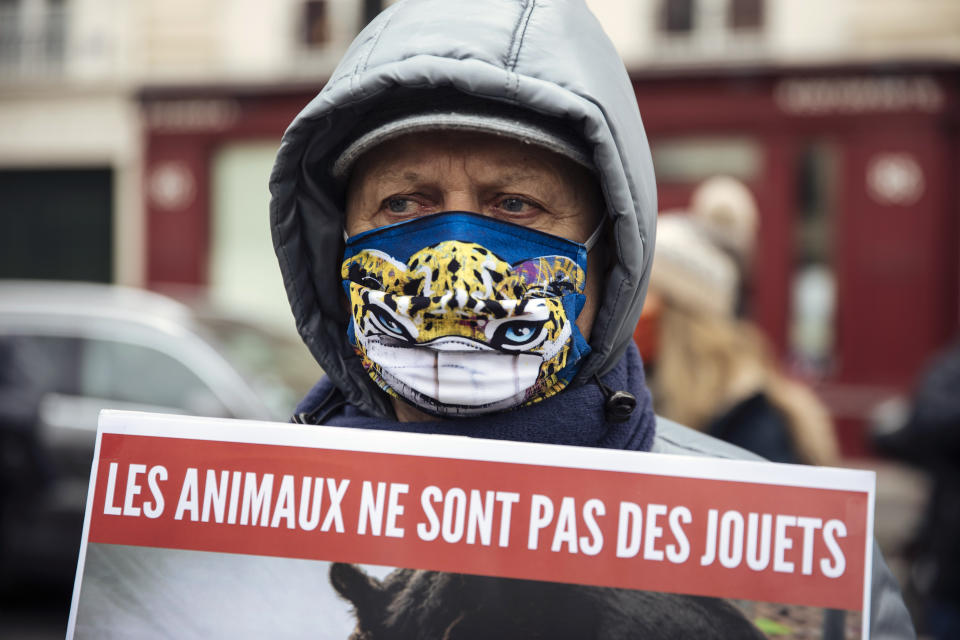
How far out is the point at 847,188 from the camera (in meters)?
10.9

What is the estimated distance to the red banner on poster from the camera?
126 centimetres

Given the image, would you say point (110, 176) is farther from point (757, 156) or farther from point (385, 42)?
point (385, 42)

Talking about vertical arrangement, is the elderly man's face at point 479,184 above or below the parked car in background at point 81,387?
below

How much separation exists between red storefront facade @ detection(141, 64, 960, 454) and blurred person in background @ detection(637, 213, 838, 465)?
754 centimetres

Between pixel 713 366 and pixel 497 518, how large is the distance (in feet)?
5.90

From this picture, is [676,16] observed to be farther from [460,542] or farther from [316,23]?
[460,542]

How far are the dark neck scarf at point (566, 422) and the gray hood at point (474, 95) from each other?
41 millimetres

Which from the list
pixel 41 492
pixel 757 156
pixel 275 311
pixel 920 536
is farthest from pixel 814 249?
pixel 41 492

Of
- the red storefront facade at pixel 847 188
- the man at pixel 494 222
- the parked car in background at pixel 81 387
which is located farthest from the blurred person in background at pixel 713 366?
the red storefront facade at pixel 847 188

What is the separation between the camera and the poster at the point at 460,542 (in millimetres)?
1244

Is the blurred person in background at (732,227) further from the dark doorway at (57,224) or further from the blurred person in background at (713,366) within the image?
the dark doorway at (57,224)

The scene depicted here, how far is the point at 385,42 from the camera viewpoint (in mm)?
1553

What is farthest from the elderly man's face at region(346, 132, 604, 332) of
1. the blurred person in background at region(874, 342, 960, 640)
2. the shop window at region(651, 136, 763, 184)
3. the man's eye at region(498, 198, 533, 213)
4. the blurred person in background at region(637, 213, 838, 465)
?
the shop window at region(651, 136, 763, 184)

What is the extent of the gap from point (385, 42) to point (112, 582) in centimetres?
90
